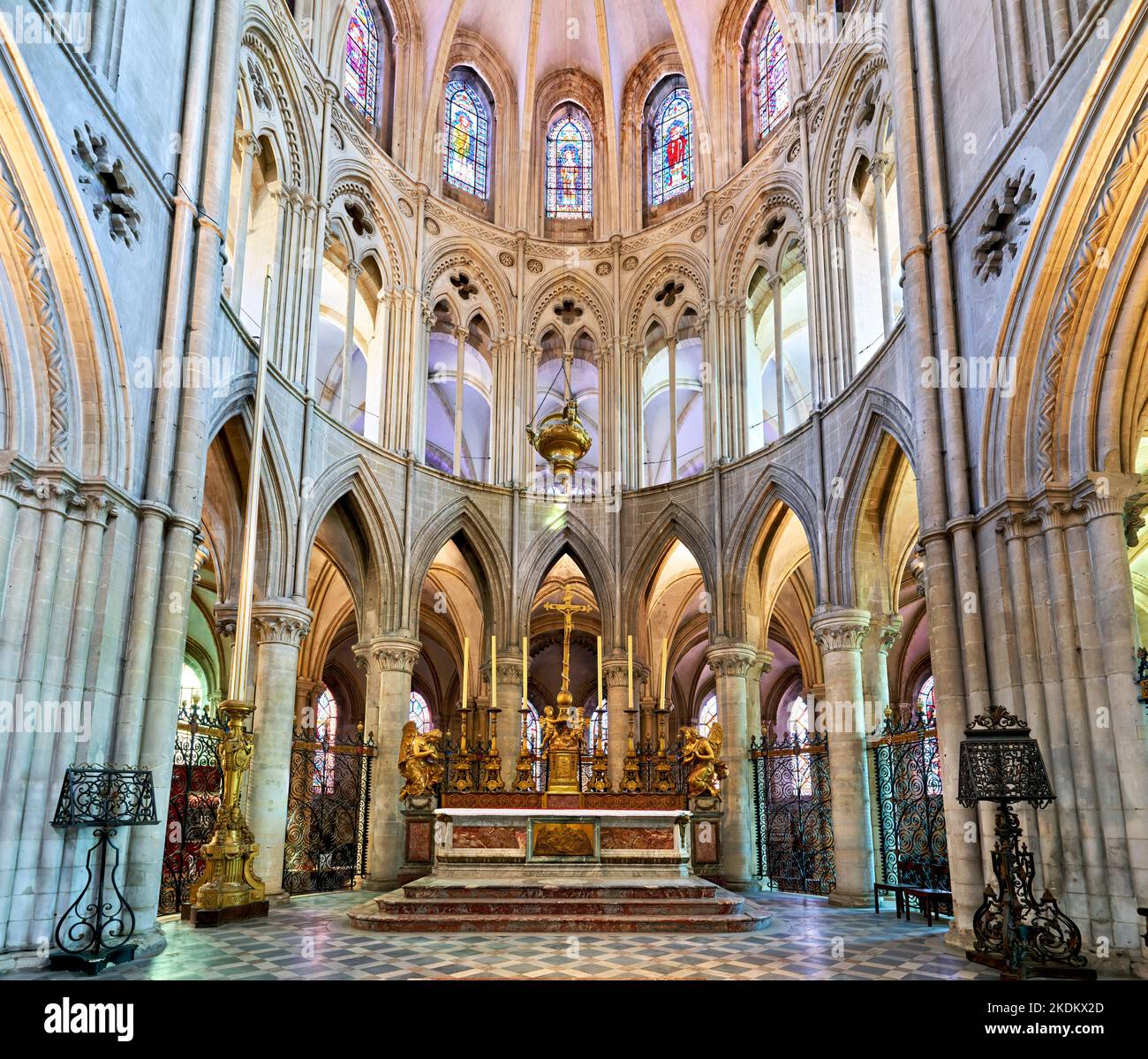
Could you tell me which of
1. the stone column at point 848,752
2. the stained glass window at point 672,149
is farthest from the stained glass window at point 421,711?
the stone column at point 848,752

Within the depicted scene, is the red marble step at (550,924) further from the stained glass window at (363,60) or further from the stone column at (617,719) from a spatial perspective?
the stained glass window at (363,60)

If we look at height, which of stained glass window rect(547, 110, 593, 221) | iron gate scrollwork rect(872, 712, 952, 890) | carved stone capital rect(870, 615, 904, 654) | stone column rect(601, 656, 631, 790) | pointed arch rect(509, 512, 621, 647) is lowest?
iron gate scrollwork rect(872, 712, 952, 890)

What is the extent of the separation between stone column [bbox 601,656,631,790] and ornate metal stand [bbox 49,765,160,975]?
1194cm

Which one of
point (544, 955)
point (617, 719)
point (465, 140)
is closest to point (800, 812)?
point (617, 719)

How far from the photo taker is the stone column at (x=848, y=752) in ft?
53.2

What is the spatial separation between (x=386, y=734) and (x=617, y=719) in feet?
16.1

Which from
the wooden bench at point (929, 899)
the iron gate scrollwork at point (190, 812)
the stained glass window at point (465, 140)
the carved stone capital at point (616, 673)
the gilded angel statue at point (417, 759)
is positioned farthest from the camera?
the stained glass window at point (465, 140)

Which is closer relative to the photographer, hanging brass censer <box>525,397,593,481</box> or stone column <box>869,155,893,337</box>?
hanging brass censer <box>525,397,593,481</box>

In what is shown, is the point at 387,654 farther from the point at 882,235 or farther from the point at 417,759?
the point at 882,235

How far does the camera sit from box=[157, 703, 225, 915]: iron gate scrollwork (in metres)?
14.1

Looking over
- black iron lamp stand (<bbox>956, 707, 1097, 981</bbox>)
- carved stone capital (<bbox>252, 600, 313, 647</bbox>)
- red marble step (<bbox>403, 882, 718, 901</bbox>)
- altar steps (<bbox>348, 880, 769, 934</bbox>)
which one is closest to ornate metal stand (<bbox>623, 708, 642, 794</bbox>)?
red marble step (<bbox>403, 882, 718, 901</bbox>)

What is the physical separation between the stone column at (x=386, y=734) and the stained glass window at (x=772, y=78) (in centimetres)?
1335

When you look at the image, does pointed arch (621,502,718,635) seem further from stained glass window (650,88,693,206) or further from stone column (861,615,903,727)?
stained glass window (650,88,693,206)
